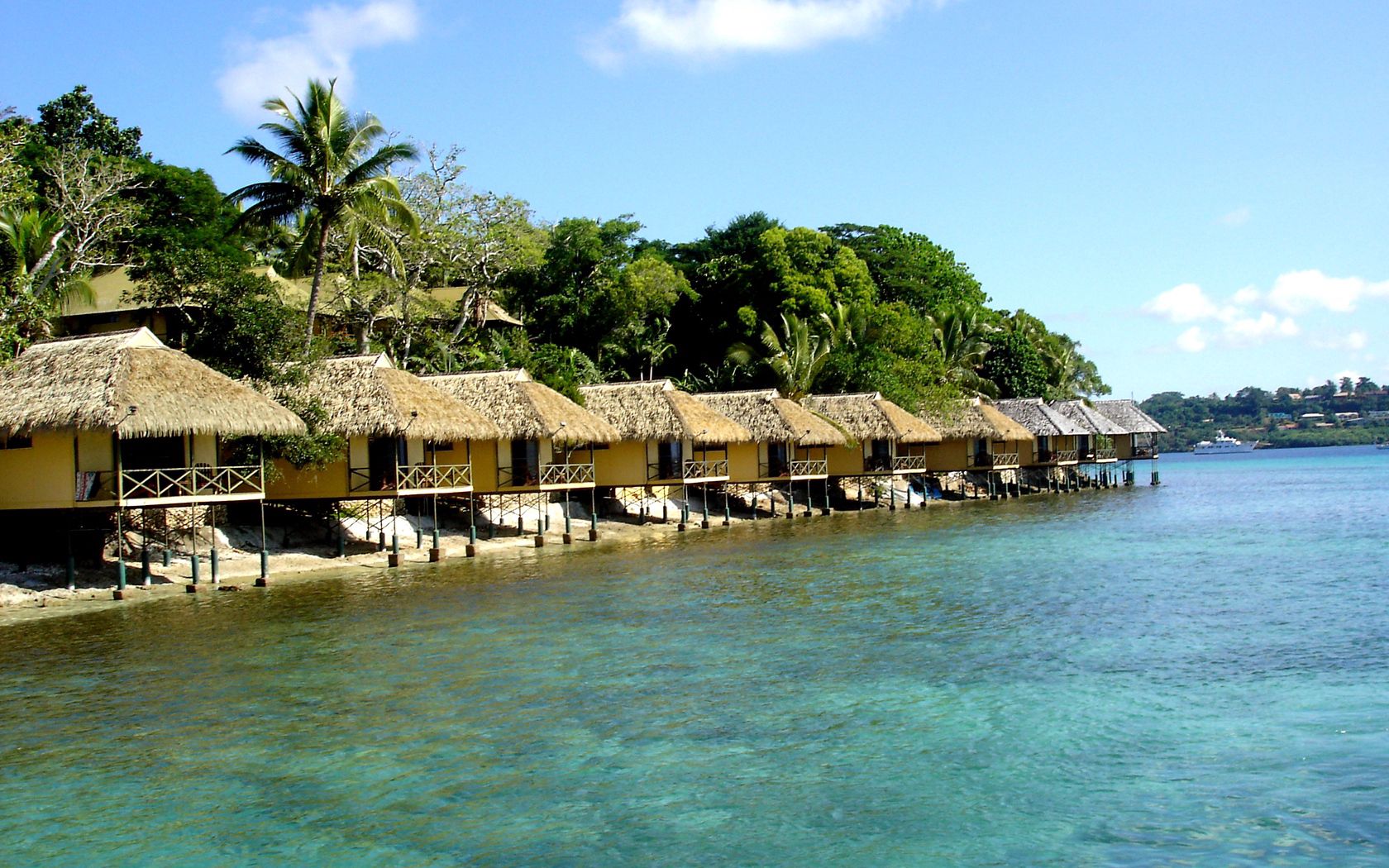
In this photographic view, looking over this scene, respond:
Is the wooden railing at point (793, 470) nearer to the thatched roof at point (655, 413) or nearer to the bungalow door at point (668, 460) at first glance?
the thatched roof at point (655, 413)

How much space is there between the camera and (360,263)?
3884 cm

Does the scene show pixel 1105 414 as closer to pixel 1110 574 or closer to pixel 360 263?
pixel 360 263

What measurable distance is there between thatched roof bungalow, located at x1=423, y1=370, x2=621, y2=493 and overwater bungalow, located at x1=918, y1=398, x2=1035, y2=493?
65.3ft

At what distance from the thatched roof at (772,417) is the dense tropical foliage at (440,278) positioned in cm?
389

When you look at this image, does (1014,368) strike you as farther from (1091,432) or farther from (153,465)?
(153,465)

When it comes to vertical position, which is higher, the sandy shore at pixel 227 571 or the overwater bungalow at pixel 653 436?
the overwater bungalow at pixel 653 436

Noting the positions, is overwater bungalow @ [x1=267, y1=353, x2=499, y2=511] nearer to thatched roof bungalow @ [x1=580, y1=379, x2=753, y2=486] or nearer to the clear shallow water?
the clear shallow water

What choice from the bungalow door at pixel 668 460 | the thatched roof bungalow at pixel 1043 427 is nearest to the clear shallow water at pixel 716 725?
the bungalow door at pixel 668 460

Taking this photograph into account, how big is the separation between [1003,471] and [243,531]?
1504 inches

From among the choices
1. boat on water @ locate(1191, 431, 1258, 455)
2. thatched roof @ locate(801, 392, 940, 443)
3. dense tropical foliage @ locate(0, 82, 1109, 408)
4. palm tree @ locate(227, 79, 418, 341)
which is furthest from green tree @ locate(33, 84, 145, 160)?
boat on water @ locate(1191, 431, 1258, 455)

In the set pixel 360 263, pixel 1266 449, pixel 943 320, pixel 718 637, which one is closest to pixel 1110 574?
pixel 718 637

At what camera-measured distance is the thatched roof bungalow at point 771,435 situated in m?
37.1

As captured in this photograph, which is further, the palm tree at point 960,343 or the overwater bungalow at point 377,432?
the palm tree at point 960,343

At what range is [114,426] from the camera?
61.0ft
